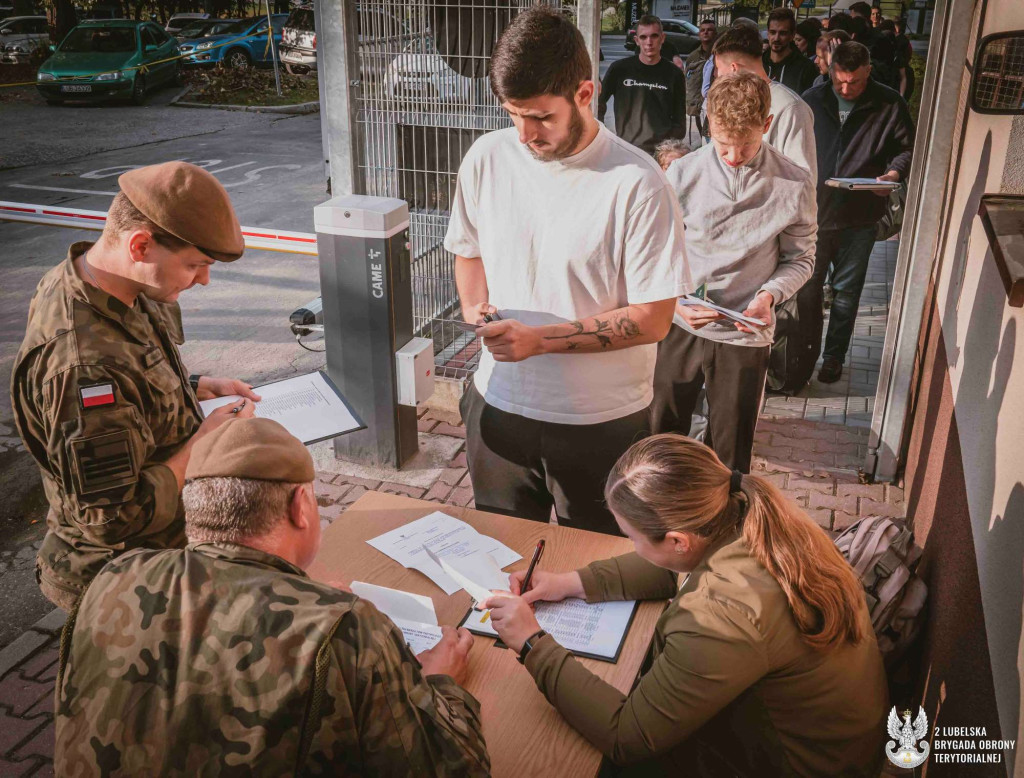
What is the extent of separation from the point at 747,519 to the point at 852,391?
4.56 meters

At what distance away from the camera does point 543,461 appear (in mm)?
2979

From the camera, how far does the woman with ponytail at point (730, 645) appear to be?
2.05m

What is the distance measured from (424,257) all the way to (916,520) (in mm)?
3398

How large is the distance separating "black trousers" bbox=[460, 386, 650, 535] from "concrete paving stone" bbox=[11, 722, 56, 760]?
1.74 meters

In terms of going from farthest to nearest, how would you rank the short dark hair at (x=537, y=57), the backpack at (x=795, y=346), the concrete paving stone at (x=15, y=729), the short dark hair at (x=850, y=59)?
the short dark hair at (x=850, y=59) < the backpack at (x=795, y=346) < the concrete paving stone at (x=15, y=729) < the short dark hair at (x=537, y=57)

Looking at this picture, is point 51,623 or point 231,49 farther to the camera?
point 231,49

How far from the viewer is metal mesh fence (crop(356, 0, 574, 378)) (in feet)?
16.7

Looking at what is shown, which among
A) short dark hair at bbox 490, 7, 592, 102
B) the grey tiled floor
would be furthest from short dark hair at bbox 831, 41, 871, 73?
short dark hair at bbox 490, 7, 592, 102

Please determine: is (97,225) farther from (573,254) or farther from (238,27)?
(238,27)

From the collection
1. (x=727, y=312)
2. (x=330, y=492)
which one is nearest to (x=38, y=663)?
(x=330, y=492)

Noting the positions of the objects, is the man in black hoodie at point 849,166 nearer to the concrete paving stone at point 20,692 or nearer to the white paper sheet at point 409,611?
the white paper sheet at point 409,611

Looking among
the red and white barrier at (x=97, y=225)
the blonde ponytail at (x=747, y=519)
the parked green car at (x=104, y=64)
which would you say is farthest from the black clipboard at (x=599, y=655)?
the parked green car at (x=104, y=64)

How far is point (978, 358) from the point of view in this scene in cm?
318

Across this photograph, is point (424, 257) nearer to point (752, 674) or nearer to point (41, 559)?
point (41, 559)
